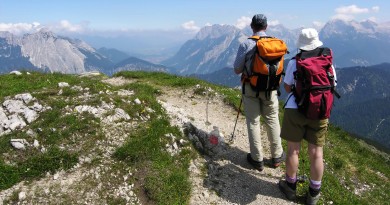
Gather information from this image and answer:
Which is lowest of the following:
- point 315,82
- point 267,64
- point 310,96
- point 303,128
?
point 303,128

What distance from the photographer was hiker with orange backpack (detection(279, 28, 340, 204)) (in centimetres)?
756

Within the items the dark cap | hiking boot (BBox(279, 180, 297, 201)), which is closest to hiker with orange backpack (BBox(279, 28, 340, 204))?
hiking boot (BBox(279, 180, 297, 201))

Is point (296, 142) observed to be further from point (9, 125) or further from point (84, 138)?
point (9, 125)

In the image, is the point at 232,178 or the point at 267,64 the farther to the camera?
the point at 232,178

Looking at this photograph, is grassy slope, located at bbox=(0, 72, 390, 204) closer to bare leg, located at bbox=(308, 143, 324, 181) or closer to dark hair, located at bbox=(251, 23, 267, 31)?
bare leg, located at bbox=(308, 143, 324, 181)

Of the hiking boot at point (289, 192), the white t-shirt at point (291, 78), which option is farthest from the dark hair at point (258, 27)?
the hiking boot at point (289, 192)

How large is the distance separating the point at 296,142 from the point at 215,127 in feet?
Answer: 18.6

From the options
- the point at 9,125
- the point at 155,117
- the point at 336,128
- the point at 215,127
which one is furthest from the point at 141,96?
the point at 336,128

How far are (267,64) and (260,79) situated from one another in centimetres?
50

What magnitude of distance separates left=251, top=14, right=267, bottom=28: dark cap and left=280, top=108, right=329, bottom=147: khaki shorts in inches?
103

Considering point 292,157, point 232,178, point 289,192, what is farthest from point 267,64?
point 232,178

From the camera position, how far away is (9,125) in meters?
11.2

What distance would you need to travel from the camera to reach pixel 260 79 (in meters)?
9.38

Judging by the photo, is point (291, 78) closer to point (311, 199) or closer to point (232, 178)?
point (311, 199)
